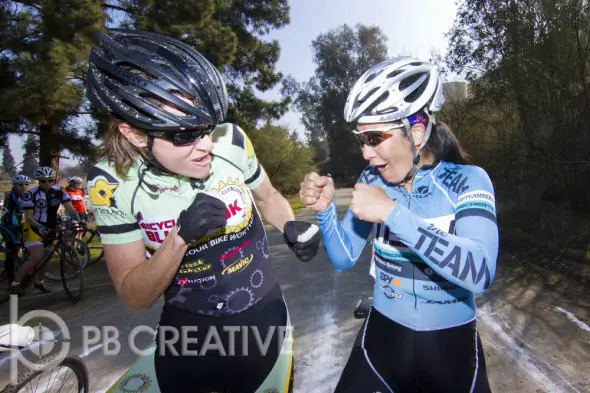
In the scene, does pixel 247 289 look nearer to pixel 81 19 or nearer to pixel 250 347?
pixel 250 347

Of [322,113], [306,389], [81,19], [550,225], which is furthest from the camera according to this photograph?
[322,113]

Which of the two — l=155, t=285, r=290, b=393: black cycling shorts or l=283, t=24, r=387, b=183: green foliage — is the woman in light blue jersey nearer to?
l=155, t=285, r=290, b=393: black cycling shorts

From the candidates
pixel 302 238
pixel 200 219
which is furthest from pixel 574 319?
pixel 200 219

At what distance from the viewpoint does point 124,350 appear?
4.19m

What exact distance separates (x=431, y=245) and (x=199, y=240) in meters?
1.04

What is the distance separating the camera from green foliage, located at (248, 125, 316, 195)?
30.7 metres

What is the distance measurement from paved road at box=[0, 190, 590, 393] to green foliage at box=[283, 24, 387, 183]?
3829 cm

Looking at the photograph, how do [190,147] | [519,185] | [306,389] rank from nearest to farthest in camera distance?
[190,147], [306,389], [519,185]

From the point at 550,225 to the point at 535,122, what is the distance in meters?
2.64

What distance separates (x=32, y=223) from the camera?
640 cm

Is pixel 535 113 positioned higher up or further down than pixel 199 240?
higher up

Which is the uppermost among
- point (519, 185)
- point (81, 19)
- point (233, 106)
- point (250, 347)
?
point (81, 19)

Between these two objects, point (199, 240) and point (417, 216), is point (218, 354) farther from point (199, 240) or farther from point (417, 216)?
point (417, 216)

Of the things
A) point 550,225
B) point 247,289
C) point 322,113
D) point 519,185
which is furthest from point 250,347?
point 322,113
